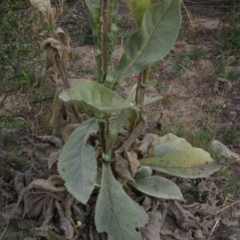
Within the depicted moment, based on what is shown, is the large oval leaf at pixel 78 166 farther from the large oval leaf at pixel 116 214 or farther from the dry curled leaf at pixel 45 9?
the dry curled leaf at pixel 45 9

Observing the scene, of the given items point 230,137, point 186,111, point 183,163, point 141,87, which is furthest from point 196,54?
point 141,87

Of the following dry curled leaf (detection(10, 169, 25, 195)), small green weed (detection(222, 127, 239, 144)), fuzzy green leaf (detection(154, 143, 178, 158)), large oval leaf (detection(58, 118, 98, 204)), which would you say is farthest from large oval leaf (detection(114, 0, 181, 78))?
small green weed (detection(222, 127, 239, 144))

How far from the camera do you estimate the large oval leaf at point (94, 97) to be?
2.47 meters

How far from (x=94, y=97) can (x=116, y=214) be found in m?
0.59

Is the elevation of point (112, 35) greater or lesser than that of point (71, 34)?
greater

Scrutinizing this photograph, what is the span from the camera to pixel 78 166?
8.60 ft

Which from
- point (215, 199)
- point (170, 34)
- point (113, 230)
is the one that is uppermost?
point (170, 34)

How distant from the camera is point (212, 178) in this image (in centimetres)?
350

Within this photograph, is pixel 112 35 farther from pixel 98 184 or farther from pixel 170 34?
pixel 98 184

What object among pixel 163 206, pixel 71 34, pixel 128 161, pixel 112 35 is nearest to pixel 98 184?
pixel 128 161

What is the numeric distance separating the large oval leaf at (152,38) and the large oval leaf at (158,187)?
0.65m

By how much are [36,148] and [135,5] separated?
1221mm

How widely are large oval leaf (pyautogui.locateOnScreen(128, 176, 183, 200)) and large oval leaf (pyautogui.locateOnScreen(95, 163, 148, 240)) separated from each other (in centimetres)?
26

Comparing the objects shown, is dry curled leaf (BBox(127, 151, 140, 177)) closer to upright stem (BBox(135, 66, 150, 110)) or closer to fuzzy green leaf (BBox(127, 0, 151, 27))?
upright stem (BBox(135, 66, 150, 110))
